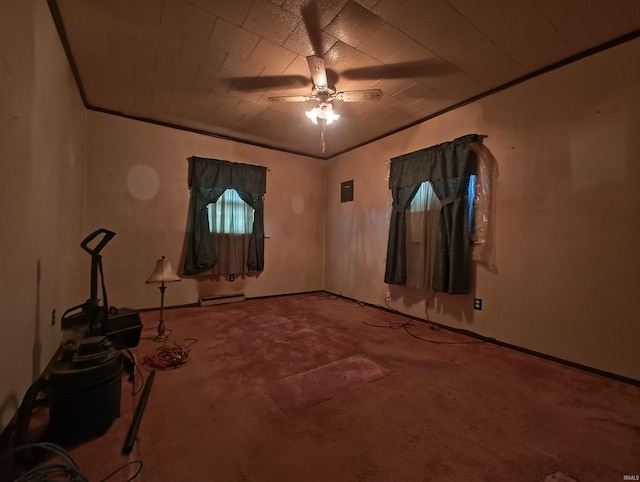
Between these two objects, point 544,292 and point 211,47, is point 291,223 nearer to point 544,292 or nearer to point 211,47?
point 211,47

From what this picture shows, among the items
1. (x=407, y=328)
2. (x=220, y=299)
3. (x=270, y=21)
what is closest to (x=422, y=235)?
(x=407, y=328)

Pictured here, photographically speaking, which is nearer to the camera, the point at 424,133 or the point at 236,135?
the point at 424,133

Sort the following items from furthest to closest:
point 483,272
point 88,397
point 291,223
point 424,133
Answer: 1. point 291,223
2. point 424,133
3. point 483,272
4. point 88,397

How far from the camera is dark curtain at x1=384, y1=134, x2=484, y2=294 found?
3.00 metres

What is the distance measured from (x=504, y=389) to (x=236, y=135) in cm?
452

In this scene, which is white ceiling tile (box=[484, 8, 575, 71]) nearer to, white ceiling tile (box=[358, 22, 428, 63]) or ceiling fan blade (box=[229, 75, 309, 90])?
white ceiling tile (box=[358, 22, 428, 63])

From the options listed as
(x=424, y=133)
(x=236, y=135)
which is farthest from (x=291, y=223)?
(x=424, y=133)

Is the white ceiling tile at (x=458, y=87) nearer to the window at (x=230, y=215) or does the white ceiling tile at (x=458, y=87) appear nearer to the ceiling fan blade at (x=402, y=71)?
the ceiling fan blade at (x=402, y=71)

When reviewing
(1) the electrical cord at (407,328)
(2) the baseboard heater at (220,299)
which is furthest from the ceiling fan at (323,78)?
(2) the baseboard heater at (220,299)

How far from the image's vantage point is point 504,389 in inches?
76.4

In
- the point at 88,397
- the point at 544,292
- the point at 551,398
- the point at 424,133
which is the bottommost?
the point at 551,398

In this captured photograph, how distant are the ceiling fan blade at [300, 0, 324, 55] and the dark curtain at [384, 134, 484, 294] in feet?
6.01

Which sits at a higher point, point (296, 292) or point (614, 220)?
point (614, 220)

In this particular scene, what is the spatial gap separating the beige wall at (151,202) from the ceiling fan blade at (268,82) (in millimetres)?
1674
